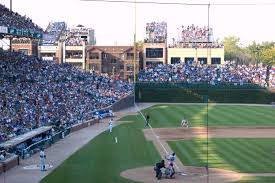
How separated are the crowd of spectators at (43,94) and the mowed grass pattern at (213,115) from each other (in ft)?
20.2

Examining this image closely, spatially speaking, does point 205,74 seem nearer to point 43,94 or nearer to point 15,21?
point 43,94

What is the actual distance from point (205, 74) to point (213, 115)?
2048 centimetres

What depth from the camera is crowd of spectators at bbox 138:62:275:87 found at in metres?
71.8

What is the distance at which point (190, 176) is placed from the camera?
80.6 ft

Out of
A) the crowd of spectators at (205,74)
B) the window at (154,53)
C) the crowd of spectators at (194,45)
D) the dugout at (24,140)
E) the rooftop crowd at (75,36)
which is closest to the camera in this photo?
the dugout at (24,140)

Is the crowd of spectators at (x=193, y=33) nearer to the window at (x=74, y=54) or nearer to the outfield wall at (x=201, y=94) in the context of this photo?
the window at (x=74, y=54)

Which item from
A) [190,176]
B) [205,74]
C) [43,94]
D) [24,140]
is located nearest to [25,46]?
[205,74]

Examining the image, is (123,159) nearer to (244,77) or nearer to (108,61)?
(244,77)

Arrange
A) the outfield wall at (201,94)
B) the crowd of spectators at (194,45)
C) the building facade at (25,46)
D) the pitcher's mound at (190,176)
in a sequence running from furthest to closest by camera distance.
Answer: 1. the crowd of spectators at (194,45)
2. the building facade at (25,46)
3. the outfield wall at (201,94)
4. the pitcher's mound at (190,176)

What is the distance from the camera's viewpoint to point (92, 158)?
3022 cm

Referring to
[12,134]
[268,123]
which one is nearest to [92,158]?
[12,134]

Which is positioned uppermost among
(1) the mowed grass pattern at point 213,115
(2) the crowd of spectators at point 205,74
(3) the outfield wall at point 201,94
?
(2) the crowd of spectators at point 205,74

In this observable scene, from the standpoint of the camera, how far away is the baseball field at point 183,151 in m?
24.8

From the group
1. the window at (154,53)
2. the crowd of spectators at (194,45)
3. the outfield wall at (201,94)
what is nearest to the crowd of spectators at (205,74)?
the outfield wall at (201,94)
